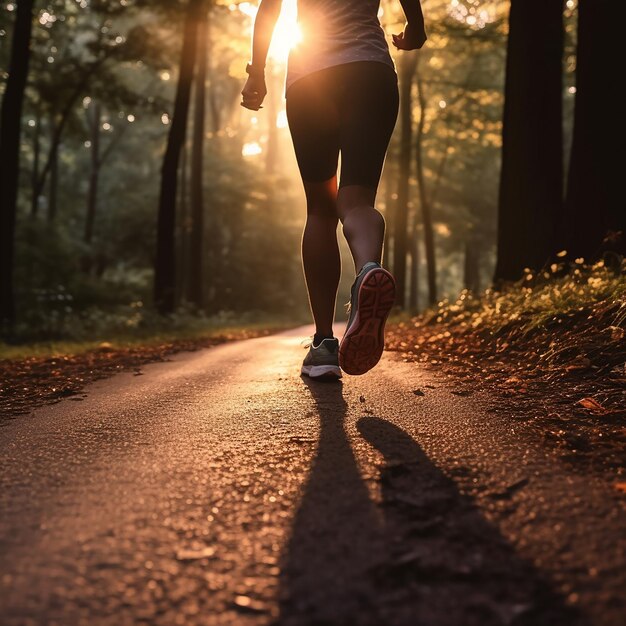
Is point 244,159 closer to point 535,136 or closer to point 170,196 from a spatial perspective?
point 170,196

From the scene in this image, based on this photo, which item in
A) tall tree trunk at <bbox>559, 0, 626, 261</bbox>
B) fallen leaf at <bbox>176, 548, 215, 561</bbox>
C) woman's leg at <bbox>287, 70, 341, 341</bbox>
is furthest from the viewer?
tall tree trunk at <bbox>559, 0, 626, 261</bbox>

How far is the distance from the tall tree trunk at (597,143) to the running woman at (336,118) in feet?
13.4

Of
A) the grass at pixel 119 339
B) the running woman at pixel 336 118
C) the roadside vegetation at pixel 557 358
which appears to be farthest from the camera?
the grass at pixel 119 339

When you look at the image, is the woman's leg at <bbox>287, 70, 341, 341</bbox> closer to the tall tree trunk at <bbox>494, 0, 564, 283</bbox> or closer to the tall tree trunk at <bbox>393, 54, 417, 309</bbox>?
the tall tree trunk at <bbox>494, 0, 564, 283</bbox>

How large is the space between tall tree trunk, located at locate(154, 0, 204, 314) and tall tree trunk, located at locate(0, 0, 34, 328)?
327 centimetres

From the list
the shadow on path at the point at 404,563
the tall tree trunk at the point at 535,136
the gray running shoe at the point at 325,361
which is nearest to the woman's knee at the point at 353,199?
the gray running shoe at the point at 325,361

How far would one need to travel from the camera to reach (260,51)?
11.1ft

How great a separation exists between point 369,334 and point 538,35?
719 centimetres

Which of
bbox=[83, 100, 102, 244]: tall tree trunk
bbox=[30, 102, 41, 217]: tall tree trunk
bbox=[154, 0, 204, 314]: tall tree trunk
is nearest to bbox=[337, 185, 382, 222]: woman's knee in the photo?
bbox=[154, 0, 204, 314]: tall tree trunk

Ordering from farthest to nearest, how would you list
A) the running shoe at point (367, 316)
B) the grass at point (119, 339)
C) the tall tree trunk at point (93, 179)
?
the tall tree trunk at point (93, 179), the grass at point (119, 339), the running shoe at point (367, 316)

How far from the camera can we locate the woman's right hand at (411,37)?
3555 mm

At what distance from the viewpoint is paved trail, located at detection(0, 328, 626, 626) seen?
3.56 ft

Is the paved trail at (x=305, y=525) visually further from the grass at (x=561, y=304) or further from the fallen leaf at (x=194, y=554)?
the grass at (x=561, y=304)

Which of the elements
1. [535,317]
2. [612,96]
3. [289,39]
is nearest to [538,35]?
[612,96]
